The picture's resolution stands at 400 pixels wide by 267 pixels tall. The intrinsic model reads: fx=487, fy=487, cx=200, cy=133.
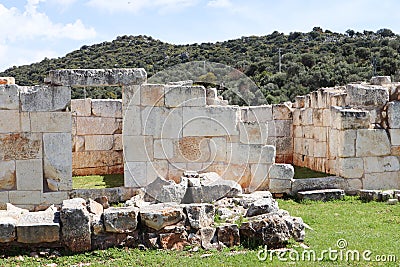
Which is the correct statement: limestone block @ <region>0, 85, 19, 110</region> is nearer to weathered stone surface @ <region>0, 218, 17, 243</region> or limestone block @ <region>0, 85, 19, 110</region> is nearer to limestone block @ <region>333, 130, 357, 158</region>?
weathered stone surface @ <region>0, 218, 17, 243</region>

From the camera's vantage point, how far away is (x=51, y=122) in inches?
376

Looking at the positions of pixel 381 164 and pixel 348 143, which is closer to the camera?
pixel 348 143

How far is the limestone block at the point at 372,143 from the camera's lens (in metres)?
10.4

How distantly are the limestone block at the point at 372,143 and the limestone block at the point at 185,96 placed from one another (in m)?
3.45

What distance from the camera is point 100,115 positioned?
12.4 m

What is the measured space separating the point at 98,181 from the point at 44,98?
246 cm

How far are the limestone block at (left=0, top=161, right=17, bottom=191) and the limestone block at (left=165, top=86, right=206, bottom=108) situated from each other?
3262 mm

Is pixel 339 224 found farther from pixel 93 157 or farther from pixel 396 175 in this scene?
pixel 93 157

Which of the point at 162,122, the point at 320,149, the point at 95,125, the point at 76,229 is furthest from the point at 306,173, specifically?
the point at 76,229

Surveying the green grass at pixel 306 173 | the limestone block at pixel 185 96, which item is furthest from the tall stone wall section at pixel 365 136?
the limestone block at pixel 185 96

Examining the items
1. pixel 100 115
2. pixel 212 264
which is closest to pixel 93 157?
pixel 100 115

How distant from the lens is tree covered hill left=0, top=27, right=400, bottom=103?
2439cm

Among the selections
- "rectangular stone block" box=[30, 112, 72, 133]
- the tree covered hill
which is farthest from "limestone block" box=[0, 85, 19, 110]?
the tree covered hill

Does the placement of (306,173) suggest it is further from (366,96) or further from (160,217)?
(160,217)
